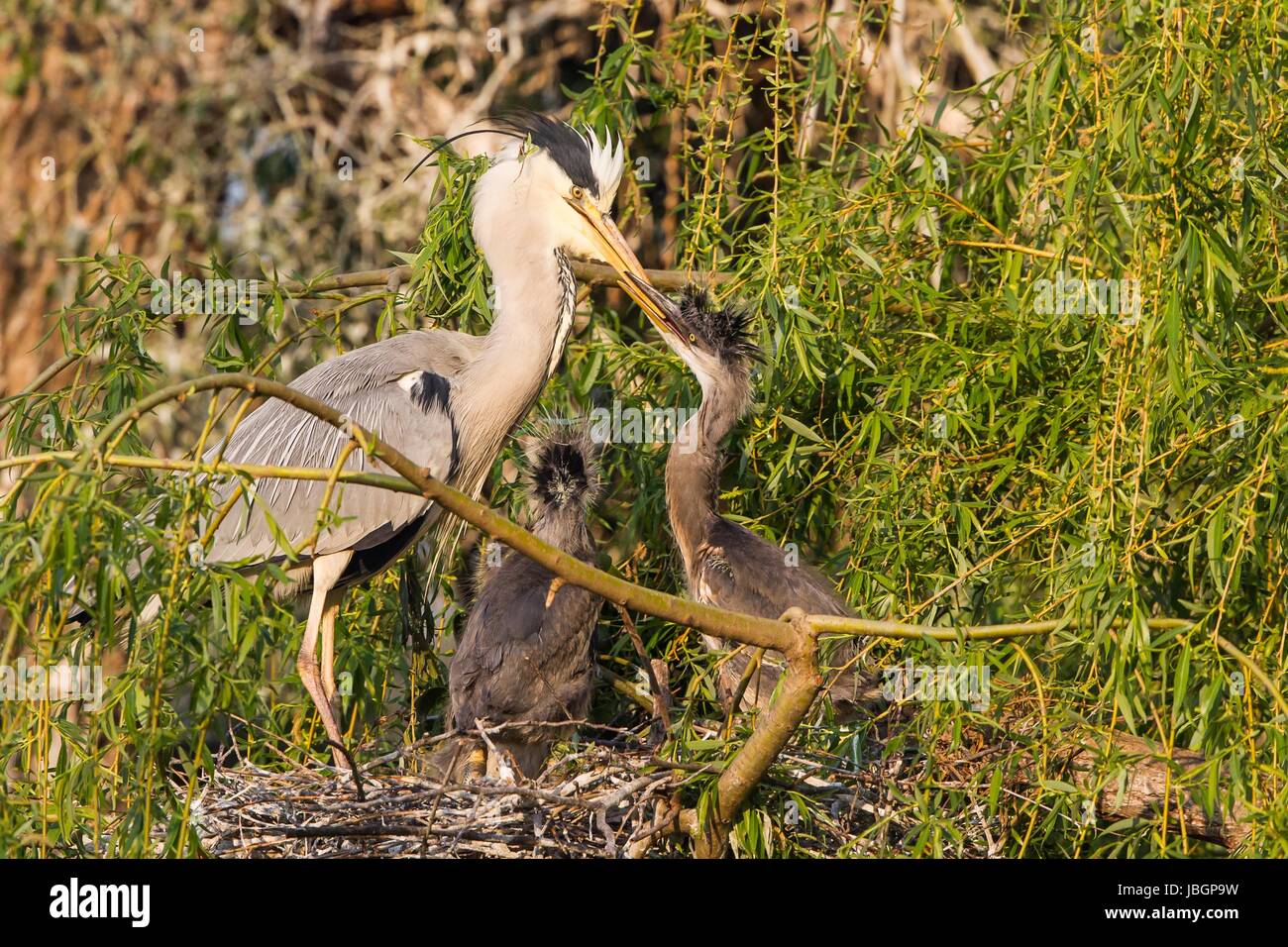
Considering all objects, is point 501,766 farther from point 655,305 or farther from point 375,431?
point 655,305

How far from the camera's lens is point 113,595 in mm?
2152

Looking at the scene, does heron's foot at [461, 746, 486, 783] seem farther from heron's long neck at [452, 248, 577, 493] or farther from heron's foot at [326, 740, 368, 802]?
heron's long neck at [452, 248, 577, 493]

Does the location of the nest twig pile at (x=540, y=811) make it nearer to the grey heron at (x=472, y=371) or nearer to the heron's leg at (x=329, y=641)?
the heron's leg at (x=329, y=641)

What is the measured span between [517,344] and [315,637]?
0.90 metres

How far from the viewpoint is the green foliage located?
2.45 metres

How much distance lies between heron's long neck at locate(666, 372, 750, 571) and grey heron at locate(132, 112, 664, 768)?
374mm

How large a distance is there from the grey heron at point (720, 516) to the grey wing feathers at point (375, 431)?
58 cm

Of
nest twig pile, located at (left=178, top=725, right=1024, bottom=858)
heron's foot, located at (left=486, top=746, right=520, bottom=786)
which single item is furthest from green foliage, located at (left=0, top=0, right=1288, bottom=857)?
heron's foot, located at (left=486, top=746, right=520, bottom=786)

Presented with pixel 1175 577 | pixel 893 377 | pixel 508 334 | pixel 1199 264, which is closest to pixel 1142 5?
pixel 1199 264

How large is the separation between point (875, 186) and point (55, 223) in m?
4.57

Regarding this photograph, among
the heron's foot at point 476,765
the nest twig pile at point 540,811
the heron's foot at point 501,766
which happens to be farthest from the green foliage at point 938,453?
the heron's foot at point 501,766

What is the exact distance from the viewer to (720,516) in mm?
4004

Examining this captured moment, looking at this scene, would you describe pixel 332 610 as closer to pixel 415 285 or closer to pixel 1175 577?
pixel 415 285

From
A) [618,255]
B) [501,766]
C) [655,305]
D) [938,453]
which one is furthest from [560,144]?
[501,766]
